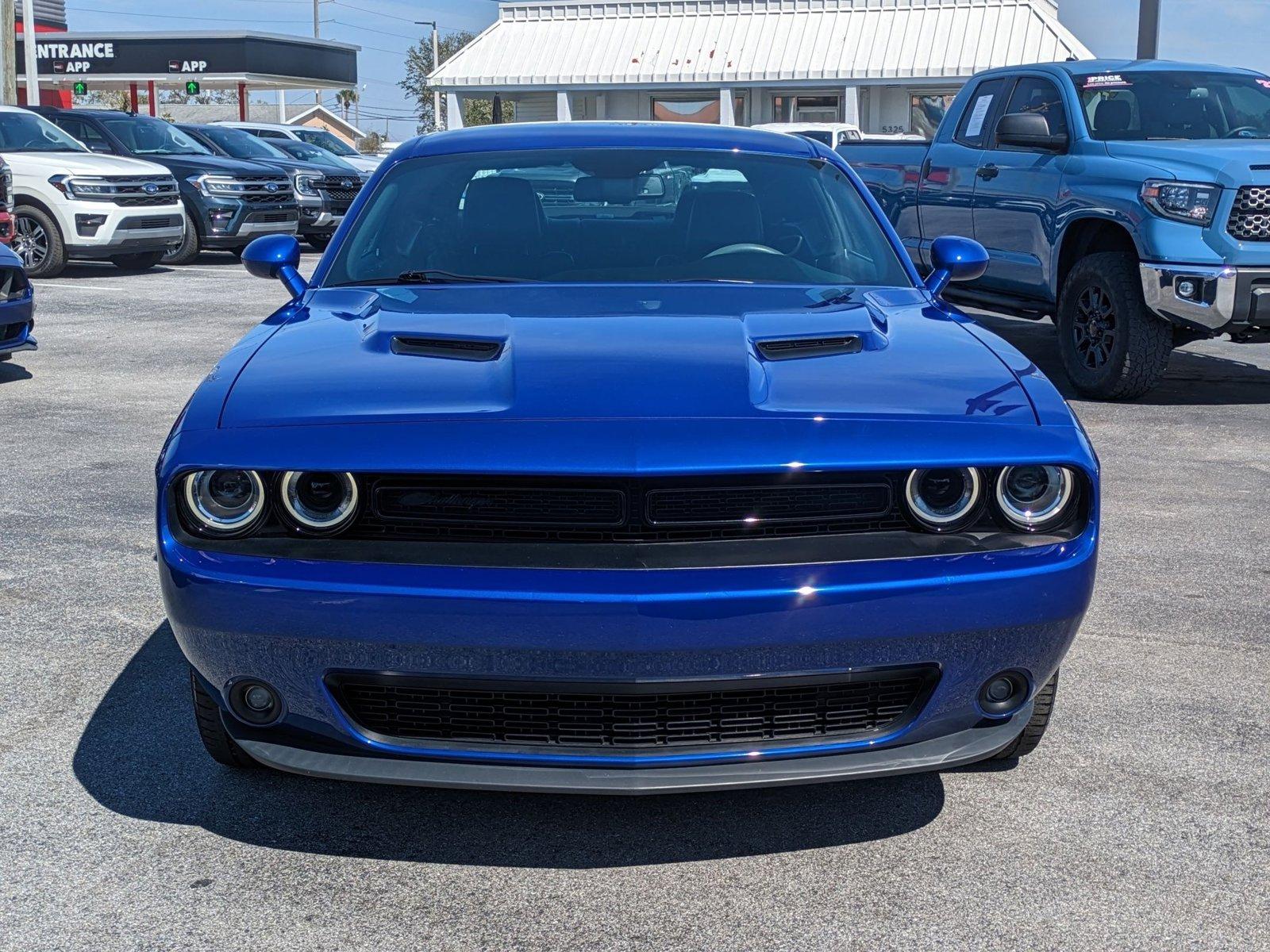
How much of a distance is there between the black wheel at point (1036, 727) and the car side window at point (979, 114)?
23.8 feet

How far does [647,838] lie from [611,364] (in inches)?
38.4

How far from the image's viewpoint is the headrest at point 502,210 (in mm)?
4309

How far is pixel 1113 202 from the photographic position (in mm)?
8352

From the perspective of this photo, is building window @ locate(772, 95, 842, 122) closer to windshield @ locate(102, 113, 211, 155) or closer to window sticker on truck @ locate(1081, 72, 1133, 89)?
windshield @ locate(102, 113, 211, 155)

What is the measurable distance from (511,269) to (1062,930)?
7.44ft

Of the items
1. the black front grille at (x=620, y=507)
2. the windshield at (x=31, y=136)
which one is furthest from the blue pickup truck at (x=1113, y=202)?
the windshield at (x=31, y=136)

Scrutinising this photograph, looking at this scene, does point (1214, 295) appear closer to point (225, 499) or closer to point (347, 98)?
point (225, 499)

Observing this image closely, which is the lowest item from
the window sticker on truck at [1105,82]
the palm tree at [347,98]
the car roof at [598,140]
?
the palm tree at [347,98]

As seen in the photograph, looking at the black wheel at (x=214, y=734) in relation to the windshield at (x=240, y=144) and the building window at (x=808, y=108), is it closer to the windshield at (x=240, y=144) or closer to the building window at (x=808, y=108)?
the windshield at (x=240, y=144)

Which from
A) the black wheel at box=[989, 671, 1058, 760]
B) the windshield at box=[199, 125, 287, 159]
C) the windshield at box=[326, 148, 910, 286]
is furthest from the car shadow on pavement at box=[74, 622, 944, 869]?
the windshield at box=[199, 125, 287, 159]

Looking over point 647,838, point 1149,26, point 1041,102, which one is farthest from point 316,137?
point 647,838

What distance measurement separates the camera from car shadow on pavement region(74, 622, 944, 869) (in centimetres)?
307

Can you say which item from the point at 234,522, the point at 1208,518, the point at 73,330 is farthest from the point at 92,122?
the point at 234,522

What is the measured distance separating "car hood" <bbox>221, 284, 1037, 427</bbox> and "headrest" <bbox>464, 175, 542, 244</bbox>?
1.71 ft
